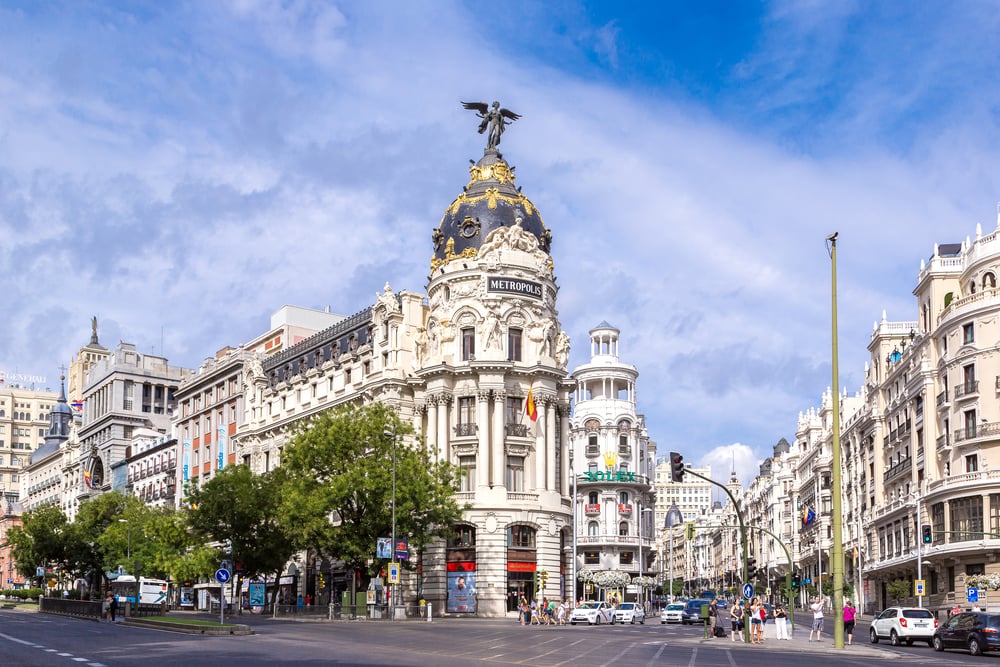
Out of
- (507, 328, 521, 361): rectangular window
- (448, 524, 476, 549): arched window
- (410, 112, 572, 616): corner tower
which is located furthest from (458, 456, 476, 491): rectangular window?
(507, 328, 521, 361): rectangular window

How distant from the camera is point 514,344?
275 feet

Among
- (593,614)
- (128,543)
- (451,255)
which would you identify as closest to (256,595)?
(128,543)

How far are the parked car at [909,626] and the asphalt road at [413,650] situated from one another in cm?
484

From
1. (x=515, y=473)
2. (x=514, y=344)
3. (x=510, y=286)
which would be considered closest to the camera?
(x=515, y=473)

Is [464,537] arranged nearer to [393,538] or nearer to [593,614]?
[593,614]

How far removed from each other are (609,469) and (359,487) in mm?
66503

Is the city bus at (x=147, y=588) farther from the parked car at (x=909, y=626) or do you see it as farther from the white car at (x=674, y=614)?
the parked car at (x=909, y=626)

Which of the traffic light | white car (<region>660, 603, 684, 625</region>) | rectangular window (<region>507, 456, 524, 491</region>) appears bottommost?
white car (<region>660, 603, 684, 625</region>)

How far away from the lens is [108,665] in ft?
91.1

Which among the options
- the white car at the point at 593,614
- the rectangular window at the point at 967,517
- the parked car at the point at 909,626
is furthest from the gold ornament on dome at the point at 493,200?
the parked car at the point at 909,626

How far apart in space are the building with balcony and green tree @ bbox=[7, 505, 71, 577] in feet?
177

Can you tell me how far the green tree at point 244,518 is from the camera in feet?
258

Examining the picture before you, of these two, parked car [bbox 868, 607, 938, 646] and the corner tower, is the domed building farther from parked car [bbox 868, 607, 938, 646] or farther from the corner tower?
parked car [bbox 868, 607, 938, 646]

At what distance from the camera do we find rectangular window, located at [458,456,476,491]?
81875mm
